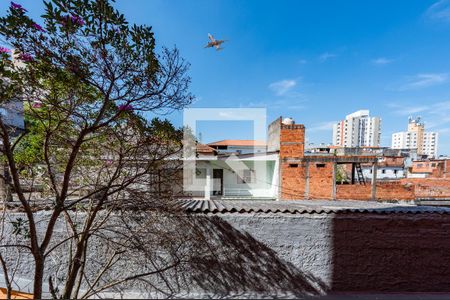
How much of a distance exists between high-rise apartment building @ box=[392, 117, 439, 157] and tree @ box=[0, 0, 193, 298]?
8589 cm

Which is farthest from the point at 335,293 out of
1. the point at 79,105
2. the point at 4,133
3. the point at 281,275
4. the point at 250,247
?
the point at 4,133

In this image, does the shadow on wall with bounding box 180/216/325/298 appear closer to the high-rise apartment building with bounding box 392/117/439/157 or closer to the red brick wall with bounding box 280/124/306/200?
the red brick wall with bounding box 280/124/306/200

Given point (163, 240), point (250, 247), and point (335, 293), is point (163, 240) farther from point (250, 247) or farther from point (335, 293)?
point (335, 293)

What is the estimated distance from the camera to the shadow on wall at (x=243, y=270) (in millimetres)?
3590

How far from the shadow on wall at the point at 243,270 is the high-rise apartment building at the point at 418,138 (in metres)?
84.0

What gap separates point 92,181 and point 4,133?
4.98 ft

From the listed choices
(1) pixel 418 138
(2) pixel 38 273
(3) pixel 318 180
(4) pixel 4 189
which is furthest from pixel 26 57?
(1) pixel 418 138

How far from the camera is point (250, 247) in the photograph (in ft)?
11.8

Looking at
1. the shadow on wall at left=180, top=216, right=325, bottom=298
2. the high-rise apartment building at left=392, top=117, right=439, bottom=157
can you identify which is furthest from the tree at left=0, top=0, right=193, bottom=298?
the high-rise apartment building at left=392, top=117, right=439, bottom=157

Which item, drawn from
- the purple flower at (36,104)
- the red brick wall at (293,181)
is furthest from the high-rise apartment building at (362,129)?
the purple flower at (36,104)

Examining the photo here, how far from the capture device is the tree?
1.87m

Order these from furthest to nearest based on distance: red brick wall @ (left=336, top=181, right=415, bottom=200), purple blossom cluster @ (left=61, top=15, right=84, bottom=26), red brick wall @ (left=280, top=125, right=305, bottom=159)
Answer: red brick wall @ (left=280, top=125, right=305, bottom=159)
red brick wall @ (left=336, top=181, right=415, bottom=200)
purple blossom cluster @ (left=61, top=15, right=84, bottom=26)

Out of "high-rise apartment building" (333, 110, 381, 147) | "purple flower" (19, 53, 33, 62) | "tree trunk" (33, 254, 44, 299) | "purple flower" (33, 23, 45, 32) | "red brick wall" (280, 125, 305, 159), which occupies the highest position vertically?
"high-rise apartment building" (333, 110, 381, 147)

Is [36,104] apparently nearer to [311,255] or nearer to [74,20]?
[74,20]
